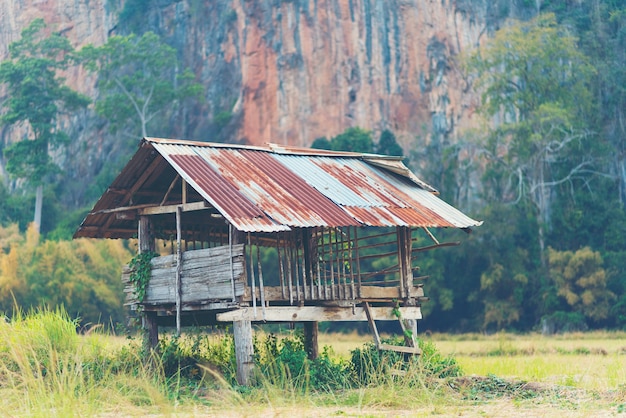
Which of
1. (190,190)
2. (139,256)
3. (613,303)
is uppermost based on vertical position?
(190,190)

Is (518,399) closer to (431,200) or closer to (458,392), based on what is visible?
(458,392)

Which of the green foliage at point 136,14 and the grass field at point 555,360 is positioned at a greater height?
the green foliage at point 136,14

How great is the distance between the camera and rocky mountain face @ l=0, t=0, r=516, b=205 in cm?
5156

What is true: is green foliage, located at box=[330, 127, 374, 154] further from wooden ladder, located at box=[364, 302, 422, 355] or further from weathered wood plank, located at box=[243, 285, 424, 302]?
wooden ladder, located at box=[364, 302, 422, 355]

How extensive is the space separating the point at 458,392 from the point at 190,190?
224 inches

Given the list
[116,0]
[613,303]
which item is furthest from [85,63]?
[613,303]

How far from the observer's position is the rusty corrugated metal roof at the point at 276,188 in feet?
49.0

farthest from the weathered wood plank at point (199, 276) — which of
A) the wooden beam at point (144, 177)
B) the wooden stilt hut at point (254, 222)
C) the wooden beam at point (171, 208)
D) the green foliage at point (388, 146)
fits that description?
the green foliage at point (388, 146)

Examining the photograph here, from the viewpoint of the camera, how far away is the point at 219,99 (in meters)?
56.2

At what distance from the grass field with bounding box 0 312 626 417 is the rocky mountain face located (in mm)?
33224

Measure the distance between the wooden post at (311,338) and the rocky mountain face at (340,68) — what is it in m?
31.4

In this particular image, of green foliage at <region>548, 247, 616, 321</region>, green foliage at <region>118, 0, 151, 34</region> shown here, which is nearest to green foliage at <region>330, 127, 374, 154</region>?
green foliage at <region>548, 247, 616, 321</region>

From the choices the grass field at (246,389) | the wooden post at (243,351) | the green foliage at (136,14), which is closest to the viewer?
the grass field at (246,389)

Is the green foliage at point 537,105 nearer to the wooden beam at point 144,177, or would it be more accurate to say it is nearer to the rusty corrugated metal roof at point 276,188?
the rusty corrugated metal roof at point 276,188
